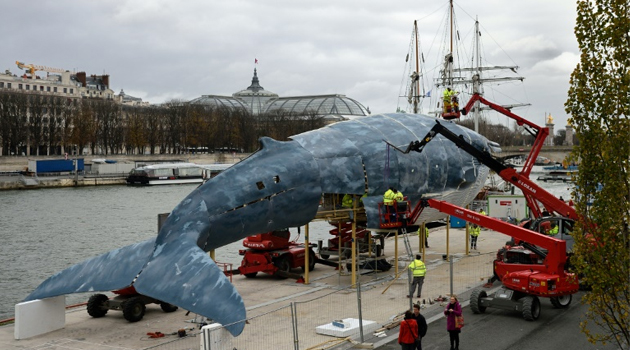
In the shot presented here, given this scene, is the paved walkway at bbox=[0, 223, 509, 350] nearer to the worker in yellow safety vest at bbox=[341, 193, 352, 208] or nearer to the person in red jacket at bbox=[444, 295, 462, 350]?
the person in red jacket at bbox=[444, 295, 462, 350]

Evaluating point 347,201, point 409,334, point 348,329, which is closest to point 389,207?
point 347,201

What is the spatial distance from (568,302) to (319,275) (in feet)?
36.2

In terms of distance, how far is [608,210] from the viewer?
11.8 meters

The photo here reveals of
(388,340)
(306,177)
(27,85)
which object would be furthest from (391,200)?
(27,85)

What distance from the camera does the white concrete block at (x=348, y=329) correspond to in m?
20.2

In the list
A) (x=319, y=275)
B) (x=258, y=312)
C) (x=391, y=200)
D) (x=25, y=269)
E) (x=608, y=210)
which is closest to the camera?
(x=608, y=210)

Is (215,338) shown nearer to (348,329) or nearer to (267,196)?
(348,329)

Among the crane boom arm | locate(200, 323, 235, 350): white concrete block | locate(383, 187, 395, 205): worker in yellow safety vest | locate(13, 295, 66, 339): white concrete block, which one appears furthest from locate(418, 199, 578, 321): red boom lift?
locate(13, 295, 66, 339): white concrete block

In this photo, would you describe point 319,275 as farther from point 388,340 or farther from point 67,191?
point 67,191

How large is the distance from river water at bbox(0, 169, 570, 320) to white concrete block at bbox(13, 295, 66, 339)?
799 centimetres

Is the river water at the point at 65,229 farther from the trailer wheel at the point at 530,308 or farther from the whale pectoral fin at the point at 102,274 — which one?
the trailer wheel at the point at 530,308

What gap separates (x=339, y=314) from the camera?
917 inches

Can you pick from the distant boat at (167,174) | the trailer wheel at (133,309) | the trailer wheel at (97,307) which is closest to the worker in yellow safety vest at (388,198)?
A: the trailer wheel at (133,309)

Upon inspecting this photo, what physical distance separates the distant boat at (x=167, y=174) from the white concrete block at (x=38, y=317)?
90.9 meters
